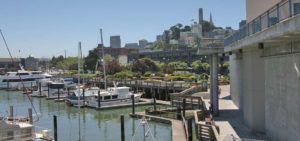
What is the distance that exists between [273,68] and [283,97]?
9.46 feet

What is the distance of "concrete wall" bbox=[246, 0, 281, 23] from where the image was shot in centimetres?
2791

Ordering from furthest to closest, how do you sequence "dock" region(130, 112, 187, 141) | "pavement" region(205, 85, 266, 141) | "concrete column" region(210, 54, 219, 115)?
"concrete column" region(210, 54, 219, 115)
"dock" region(130, 112, 187, 141)
"pavement" region(205, 85, 266, 141)

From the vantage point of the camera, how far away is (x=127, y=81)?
77562 mm

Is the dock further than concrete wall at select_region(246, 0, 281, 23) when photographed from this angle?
Yes

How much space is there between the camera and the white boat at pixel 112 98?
5844 cm

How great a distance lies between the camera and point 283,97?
20672 millimetres

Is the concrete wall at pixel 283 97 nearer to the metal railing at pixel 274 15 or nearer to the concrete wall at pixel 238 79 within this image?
the metal railing at pixel 274 15

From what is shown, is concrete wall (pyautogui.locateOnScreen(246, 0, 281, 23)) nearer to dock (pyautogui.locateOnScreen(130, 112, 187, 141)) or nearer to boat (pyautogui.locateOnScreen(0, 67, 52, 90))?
dock (pyautogui.locateOnScreen(130, 112, 187, 141))

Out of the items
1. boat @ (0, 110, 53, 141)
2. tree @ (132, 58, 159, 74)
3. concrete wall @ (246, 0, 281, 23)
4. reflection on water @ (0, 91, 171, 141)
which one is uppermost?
concrete wall @ (246, 0, 281, 23)

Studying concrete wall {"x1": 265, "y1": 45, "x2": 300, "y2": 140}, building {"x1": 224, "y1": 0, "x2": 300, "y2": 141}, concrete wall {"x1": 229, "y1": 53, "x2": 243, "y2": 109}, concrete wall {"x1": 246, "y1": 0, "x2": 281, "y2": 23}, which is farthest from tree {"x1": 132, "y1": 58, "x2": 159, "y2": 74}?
concrete wall {"x1": 265, "y1": 45, "x2": 300, "y2": 140}

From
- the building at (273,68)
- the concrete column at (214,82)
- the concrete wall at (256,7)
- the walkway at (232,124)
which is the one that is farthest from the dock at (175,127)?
the concrete wall at (256,7)

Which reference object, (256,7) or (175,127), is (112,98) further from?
(256,7)

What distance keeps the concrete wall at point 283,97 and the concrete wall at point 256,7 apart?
478 centimetres

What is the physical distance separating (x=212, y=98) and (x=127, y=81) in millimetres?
41502
